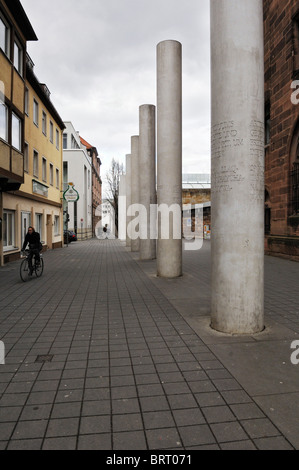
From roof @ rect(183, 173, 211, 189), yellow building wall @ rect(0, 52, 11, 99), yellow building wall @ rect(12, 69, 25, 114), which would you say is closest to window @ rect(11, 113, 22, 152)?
yellow building wall @ rect(12, 69, 25, 114)

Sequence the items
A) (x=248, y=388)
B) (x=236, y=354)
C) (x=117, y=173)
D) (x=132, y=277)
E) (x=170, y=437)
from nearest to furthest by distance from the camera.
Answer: (x=170, y=437), (x=248, y=388), (x=236, y=354), (x=132, y=277), (x=117, y=173)

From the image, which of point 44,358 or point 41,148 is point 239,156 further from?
point 41,148

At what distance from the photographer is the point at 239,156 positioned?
5.22 m

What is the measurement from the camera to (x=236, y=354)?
15.2ft

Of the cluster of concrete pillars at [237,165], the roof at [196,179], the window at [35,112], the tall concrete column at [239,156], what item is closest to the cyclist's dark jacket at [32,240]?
the cluster of concrete pillars at [237,165]

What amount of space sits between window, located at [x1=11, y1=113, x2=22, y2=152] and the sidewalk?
936 cm

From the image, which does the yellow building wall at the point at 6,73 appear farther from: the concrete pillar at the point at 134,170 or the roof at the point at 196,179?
the roof at the point at 196,179

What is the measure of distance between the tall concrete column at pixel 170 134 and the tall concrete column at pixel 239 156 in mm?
5369

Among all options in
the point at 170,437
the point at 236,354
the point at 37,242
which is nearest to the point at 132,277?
the point at 37,242

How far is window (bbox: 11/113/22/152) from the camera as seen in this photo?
1498 cm

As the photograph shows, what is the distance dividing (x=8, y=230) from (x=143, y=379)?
14.8 meters
